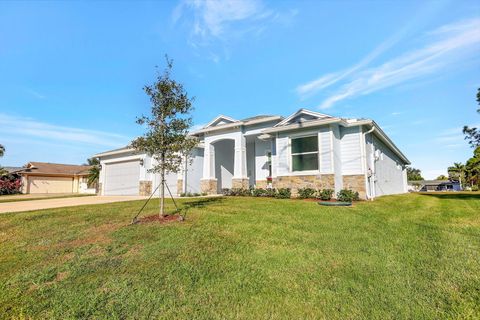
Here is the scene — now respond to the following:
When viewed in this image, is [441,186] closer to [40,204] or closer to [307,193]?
[307,193]

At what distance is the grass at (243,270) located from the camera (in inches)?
111

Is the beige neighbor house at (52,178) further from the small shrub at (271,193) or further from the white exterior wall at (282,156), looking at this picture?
the white exterior wall at (282,156)

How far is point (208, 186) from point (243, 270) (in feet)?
42.2

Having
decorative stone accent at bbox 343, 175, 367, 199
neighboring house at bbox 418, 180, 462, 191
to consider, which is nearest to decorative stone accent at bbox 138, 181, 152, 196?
decorative stone accent at bbox 343, 175, 367, 199

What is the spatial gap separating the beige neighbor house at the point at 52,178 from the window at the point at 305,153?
27035 mm

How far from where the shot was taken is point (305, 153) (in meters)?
13.0

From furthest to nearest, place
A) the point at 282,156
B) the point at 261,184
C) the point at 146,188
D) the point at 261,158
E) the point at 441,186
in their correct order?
the point at 441,186
the point at 146,188
the point at 261,158
the point at 261,184
the point at 282,156

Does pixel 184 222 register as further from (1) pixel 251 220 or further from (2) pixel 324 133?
(2) pixel 324 133

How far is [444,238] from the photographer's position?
5328mm

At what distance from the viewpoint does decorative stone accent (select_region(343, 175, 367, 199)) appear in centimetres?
1204

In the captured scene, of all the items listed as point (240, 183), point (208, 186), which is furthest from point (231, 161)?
point (240, 183)

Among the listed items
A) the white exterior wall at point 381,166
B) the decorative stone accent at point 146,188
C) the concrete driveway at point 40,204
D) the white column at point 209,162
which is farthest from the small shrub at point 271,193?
the decorative stone accent at point 146,188

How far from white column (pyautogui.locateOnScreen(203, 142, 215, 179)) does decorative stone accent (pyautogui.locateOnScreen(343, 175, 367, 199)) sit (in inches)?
341

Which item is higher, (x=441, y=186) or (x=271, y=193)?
(x=271, y=193)
